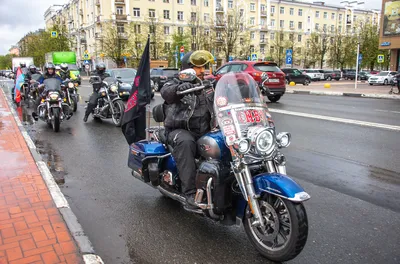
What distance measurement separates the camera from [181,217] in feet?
13.9

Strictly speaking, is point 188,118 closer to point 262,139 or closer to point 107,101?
point 262,139

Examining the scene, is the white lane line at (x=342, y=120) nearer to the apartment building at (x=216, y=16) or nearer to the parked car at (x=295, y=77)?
the parked car at (x=295, y=77)

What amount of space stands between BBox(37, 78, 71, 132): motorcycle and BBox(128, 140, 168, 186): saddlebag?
5759 mm

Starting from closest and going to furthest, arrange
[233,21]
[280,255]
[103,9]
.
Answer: [280,255] < [233,21] < [103,9]

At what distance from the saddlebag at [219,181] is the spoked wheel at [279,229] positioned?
226 millimetres

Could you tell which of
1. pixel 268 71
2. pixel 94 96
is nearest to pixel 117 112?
pixel 94 96

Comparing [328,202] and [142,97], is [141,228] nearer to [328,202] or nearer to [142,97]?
[142,97]

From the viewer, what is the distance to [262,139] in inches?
124

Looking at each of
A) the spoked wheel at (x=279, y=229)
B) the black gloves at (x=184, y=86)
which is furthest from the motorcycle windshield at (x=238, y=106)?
the spoked wheel at (x=279, y=229)

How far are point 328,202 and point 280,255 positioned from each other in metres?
1.72

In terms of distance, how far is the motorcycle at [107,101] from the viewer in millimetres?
10487

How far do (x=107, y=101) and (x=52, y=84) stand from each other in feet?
4.95

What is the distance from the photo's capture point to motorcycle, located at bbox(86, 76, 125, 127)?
34.4 feet

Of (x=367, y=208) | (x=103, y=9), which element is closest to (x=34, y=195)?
(x=367, y=208)
